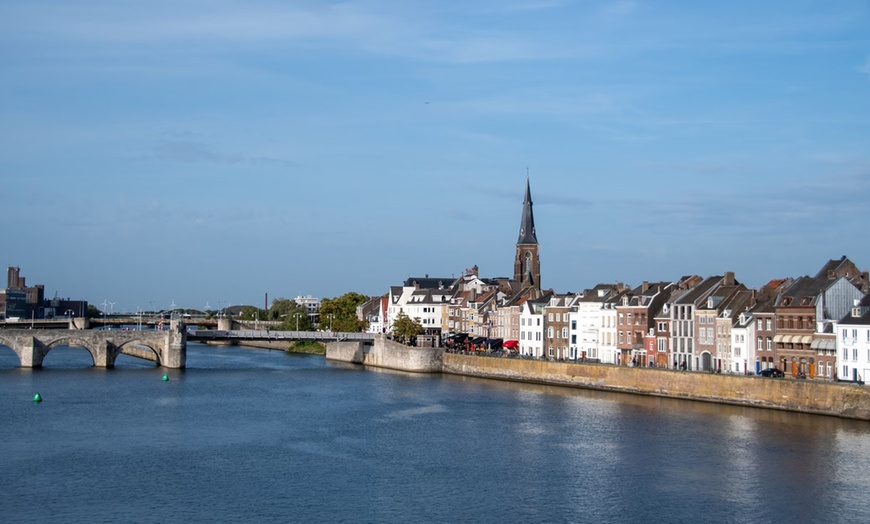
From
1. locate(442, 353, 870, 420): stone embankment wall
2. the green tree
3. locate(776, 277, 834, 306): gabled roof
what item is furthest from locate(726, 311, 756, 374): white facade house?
the green tree

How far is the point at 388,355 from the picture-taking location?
109m

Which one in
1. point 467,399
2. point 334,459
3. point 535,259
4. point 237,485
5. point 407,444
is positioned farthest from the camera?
point 535,259

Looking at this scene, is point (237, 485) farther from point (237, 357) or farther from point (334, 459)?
point (237, 357)

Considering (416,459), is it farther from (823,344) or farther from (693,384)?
(823,344)

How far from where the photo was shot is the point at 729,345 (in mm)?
76812

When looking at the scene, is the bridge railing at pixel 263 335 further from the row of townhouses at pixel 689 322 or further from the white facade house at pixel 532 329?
the white facade house at pixel 532 329

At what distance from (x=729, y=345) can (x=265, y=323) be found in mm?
117594

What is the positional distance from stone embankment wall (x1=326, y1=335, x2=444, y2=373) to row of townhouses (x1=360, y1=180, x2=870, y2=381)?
8827mm

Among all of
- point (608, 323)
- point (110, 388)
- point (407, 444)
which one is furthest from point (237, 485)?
point (608, 323)

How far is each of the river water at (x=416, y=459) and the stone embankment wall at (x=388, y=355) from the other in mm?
24827

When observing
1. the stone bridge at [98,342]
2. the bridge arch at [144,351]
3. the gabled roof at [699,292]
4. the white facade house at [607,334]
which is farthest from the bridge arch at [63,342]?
the gabled roof at [699,292]

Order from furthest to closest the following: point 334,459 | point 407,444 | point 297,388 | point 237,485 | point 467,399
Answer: point 297,388 < point 467,399 < point 407,444 < point 334,459 < point 237,485

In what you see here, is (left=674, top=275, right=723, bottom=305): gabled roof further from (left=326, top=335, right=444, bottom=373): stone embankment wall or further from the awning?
(left=326, top=335, right=444, bottom=373): stone embankment wall

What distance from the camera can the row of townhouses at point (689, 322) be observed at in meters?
67.9
